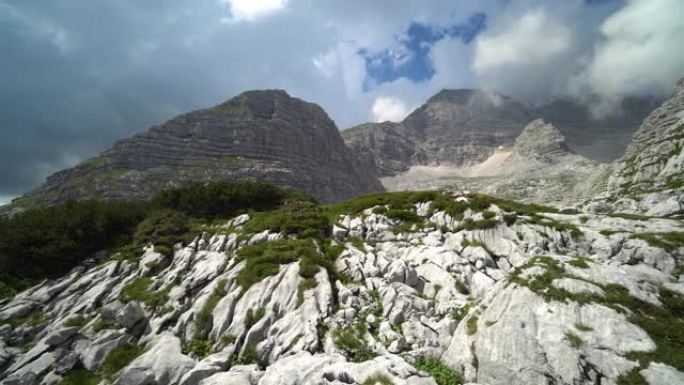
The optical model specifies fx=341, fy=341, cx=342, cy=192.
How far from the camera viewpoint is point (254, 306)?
25.3m

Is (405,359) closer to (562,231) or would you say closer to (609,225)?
(562,231)

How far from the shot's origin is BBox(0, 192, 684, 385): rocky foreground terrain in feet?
54.4

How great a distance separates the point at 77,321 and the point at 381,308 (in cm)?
2397

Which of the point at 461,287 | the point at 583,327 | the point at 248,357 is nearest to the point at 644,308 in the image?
the point at 583,327

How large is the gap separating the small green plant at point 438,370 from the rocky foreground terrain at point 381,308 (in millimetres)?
59

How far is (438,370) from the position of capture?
1767 centimetres

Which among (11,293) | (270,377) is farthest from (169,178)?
(270,377)

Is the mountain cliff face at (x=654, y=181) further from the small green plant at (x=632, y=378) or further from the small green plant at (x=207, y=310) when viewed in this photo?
the small green plant at (x=207, y=310)

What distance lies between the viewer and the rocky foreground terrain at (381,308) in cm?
1659

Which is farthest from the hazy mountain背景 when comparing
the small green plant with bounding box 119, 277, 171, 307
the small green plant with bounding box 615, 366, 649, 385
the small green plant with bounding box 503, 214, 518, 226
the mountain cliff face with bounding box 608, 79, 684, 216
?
the mountain cliff face with bounding box 608, 79, 684, 216

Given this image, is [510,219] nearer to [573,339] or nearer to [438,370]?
[573,339]

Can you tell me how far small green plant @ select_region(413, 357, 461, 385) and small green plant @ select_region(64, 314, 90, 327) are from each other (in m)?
25.7

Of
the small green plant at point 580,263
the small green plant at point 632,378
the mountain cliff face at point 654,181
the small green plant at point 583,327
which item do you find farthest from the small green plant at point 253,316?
the mountain cliff face at point 654,181

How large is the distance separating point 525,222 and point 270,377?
29476 mm
